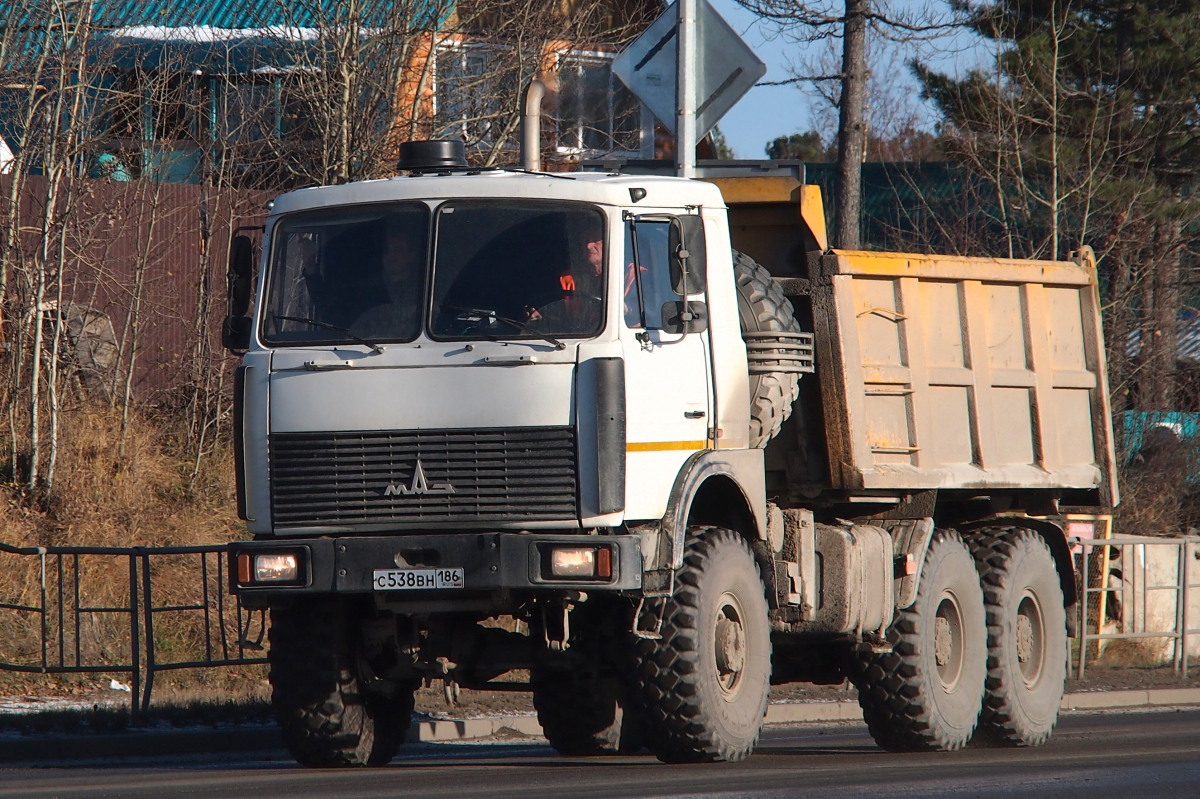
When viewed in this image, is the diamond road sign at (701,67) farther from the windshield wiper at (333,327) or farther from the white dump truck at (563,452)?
Answer: the windshield wiper at (333,327)

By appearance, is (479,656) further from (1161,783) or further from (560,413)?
(1161,783)

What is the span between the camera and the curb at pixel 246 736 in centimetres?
998

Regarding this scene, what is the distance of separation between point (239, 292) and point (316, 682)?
80.1 inches

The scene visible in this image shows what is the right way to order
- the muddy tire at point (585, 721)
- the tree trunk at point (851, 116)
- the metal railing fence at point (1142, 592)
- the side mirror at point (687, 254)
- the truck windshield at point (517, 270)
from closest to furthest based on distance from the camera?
the truck windshield at point (517, 270) < the side mirror at point (687, 254) < the muddy tire at point (585, 721) < the metal railing fence at point (1142, 592) < the tree trunk at point (851, 116)

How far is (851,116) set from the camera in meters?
25.0

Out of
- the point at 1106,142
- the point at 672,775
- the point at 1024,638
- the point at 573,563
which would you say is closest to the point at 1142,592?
the point at 1024,638

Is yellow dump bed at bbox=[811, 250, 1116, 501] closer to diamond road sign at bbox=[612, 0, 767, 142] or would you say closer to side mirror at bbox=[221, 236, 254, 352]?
diamond road sign at bbox=[612, 0, 767, 142]

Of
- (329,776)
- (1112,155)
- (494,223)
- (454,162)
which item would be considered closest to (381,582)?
(329,776)

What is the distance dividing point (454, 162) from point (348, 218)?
2.65 feet

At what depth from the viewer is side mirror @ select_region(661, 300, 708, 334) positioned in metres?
8.34

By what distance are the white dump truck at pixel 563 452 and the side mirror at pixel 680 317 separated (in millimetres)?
13

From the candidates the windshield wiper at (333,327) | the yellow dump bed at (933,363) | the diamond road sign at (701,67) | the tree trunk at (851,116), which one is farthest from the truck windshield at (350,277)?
the tree trunk at (851,116)

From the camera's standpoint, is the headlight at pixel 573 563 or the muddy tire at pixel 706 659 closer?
the headlight at pixel 573 563

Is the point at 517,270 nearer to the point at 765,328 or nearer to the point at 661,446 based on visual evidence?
the point at 661,446
